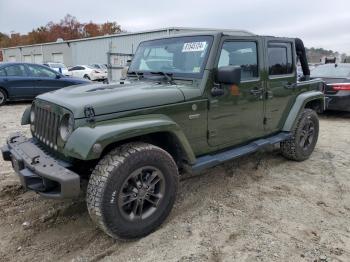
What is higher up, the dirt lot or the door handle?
the door handle

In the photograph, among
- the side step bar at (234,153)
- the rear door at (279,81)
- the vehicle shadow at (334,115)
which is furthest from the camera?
the vehicle shadow at (334,115)

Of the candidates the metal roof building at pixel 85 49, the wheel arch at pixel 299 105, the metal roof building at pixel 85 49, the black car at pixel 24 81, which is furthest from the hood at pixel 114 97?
the metal roof building at pixel 85 49

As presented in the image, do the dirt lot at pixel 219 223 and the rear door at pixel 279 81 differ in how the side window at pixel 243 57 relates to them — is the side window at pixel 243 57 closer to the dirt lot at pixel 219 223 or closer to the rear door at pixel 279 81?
the rear door at pixel 279 81

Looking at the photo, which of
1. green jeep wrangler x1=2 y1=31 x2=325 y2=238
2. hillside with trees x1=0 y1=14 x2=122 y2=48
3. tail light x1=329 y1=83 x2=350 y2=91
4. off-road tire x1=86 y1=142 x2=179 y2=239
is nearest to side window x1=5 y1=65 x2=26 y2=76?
green jeep wrangler x1=2 y1=31 x2=325 y2=238

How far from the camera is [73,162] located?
325 cm

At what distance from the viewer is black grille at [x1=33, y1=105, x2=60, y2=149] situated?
11.1ft

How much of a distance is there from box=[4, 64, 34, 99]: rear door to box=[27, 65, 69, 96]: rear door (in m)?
0.16

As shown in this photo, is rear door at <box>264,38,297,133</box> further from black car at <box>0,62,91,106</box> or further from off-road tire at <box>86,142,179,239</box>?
black car at <box>0,62,91,106</box>

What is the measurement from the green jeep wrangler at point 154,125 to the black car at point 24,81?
300 inches

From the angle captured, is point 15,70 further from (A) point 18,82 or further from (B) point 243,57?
(B) point 243,57

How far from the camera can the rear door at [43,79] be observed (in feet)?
37.8

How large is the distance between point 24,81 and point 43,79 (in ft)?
1.87

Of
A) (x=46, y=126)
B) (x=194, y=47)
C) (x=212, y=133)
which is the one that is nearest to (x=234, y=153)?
(x=212, y=133)

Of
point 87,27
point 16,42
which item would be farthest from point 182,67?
point 16,42
